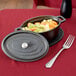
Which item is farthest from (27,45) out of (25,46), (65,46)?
(65,46)

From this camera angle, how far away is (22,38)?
95 centimetres

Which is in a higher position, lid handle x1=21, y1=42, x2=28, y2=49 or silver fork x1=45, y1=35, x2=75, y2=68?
lid handle x1=21, y1=42, x2=28, y2=49

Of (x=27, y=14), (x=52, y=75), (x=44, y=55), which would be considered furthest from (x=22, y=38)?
(x=27, y=14)

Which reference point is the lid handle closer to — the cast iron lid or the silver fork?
the cast iron lid

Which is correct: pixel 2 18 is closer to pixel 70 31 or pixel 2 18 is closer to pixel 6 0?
pixel 70 31

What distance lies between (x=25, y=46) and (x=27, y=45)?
12mm

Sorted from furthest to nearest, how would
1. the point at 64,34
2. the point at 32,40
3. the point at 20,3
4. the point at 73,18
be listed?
the point at 20,3
the point at 73,18
the point at 64,34
the point at 32,40

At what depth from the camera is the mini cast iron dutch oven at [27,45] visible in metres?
0.86

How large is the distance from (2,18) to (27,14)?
0.19m

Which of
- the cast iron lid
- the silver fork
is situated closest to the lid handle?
the cast iron lid

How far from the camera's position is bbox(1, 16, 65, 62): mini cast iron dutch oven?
0.86m

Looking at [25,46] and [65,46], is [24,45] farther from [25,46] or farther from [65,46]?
[65,46]

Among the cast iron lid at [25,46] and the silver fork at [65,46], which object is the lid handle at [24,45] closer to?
the cast iron lid at [25,46]

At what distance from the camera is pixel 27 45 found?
2.97 feet
